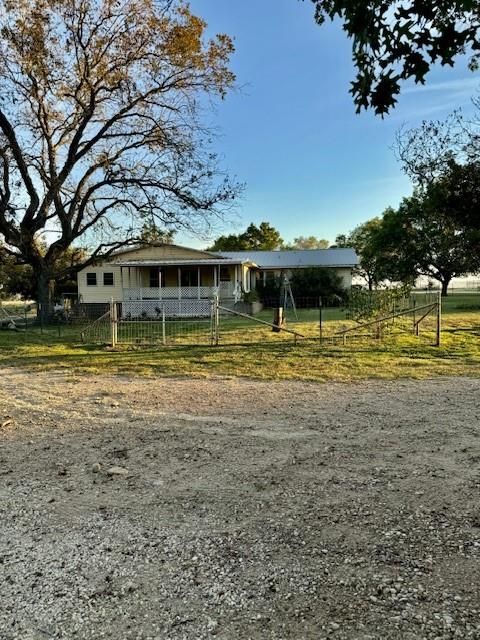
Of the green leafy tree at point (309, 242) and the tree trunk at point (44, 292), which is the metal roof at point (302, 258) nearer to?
the tree trunk at point (44, 292)

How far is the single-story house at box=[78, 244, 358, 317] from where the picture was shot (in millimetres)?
27094

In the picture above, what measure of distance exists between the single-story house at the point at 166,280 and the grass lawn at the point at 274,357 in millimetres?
11454

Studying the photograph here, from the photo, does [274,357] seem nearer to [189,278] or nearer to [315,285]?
[189,278]

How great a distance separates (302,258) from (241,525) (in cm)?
3556

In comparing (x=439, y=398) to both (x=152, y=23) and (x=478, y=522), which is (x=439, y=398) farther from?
(x=152, y=23)

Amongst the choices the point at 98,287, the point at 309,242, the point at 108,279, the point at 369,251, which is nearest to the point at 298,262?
the point at 369,251

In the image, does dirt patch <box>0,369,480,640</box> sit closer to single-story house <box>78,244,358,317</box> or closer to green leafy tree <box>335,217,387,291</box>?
single-story house <box>78,244,358,317</box>

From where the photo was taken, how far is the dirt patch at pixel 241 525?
246 centimetres

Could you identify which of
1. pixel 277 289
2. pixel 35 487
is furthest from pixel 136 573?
pixel 277 289

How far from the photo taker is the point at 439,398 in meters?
7.40

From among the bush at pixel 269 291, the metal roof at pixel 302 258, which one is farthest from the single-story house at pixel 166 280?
the bush at pixel 269 291

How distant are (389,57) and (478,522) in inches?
139

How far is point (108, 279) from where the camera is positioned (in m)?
31.7

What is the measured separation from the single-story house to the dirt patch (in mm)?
20224
